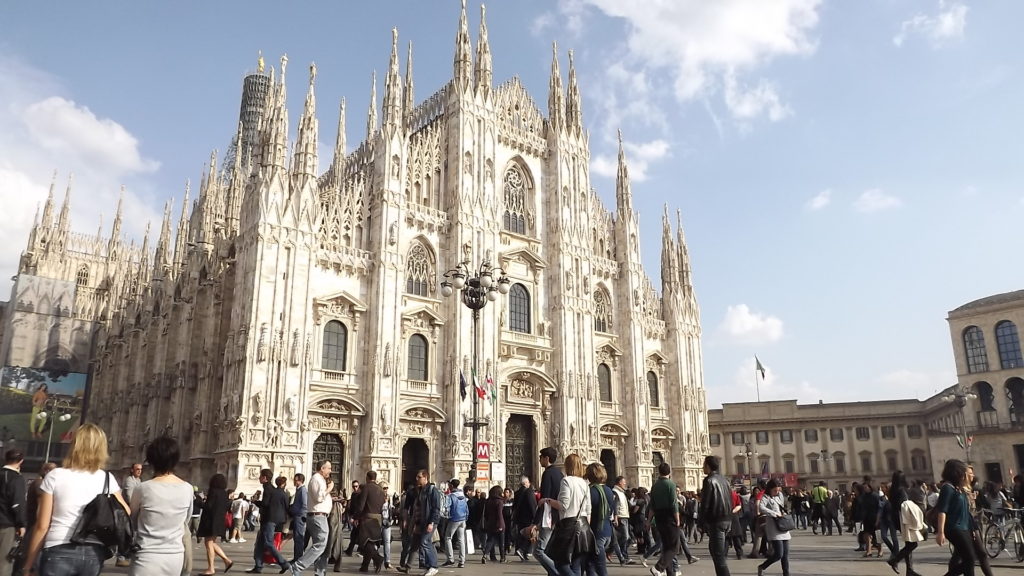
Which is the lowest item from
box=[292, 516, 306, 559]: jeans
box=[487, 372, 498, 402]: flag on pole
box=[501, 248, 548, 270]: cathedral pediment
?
box=[292, 516, 306, 559]: jeans

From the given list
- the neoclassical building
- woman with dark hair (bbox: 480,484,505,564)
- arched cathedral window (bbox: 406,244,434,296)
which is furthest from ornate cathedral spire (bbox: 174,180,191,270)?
woman with dark hair (bbox: 480,484,505,564)

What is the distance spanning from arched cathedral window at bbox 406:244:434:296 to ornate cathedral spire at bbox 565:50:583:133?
13.1 metres

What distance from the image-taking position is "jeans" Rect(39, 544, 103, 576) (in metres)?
5.09

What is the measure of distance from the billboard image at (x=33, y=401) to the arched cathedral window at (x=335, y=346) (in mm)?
32813

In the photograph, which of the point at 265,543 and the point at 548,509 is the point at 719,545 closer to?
the point at 548,509

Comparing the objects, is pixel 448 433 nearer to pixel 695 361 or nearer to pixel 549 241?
pixel 549 241

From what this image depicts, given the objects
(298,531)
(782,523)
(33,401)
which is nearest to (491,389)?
(298,531)

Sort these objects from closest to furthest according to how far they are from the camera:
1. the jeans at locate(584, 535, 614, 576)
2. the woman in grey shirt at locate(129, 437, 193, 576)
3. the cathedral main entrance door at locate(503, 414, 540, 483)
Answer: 1. the woman in grey shirt at locate(129, 437, 193, 576)
2. the jeans at locate(584, 535, 614, 576)
3. the cathedral main entrance door at locate(503, 414, 540, 483)

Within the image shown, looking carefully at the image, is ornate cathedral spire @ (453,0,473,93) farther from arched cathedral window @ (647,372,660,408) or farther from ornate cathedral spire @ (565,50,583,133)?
arched cathedral window @ (647,372,660,408)

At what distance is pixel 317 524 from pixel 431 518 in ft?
7.73

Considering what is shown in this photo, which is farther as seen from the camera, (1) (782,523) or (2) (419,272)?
(2) (419,272)

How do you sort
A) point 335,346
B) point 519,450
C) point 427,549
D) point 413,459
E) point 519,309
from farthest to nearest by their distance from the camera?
point 519,309 < point 519,450 < point 413,459 < point 335,346 < point 427,549

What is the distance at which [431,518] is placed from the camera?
43.3 ft

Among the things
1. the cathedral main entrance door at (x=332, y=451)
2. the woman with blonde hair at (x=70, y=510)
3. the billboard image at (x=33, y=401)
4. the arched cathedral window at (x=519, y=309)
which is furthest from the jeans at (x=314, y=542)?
A: the billboard image at (x=33, y=401)
